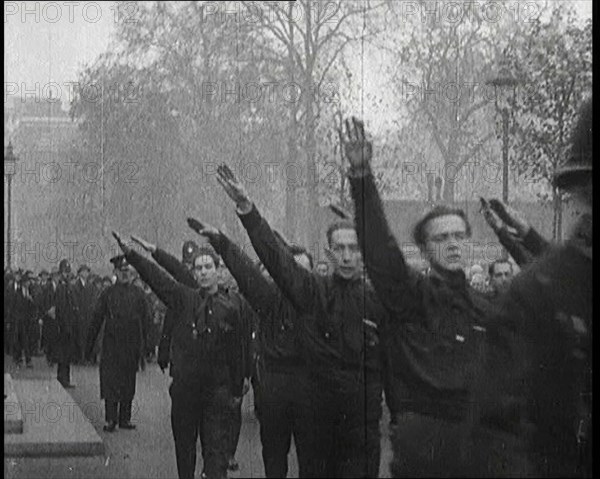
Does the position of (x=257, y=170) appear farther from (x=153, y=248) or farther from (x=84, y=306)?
(x=84, y=306)

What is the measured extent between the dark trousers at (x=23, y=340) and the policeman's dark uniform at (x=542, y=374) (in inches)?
66.5

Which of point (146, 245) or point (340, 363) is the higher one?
point (146, 245)

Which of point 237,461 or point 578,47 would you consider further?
point 578,47

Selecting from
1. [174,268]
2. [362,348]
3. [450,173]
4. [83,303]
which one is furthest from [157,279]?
[450,173]

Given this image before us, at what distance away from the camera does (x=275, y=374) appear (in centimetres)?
441

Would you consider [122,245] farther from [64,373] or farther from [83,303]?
[64,373]

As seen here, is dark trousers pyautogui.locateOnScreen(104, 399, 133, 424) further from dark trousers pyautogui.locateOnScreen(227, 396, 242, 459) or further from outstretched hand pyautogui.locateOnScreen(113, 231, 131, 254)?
outstretched hand pyautogui.locateOnScreen(113, 231, 131, 254)

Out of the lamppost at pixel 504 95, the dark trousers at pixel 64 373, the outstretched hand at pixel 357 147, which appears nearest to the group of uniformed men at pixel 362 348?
the outstretched hand at pixel 357 147

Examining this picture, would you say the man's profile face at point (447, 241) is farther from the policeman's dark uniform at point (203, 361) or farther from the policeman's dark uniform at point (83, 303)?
the policeman's dark uniform at point (83, 303)

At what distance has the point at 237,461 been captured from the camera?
445 centimetres

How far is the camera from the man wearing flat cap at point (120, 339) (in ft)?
14.4

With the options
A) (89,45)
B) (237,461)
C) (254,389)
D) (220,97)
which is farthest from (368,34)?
(237,461)

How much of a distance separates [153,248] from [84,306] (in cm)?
35

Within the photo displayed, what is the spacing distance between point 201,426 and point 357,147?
3.91 ft
